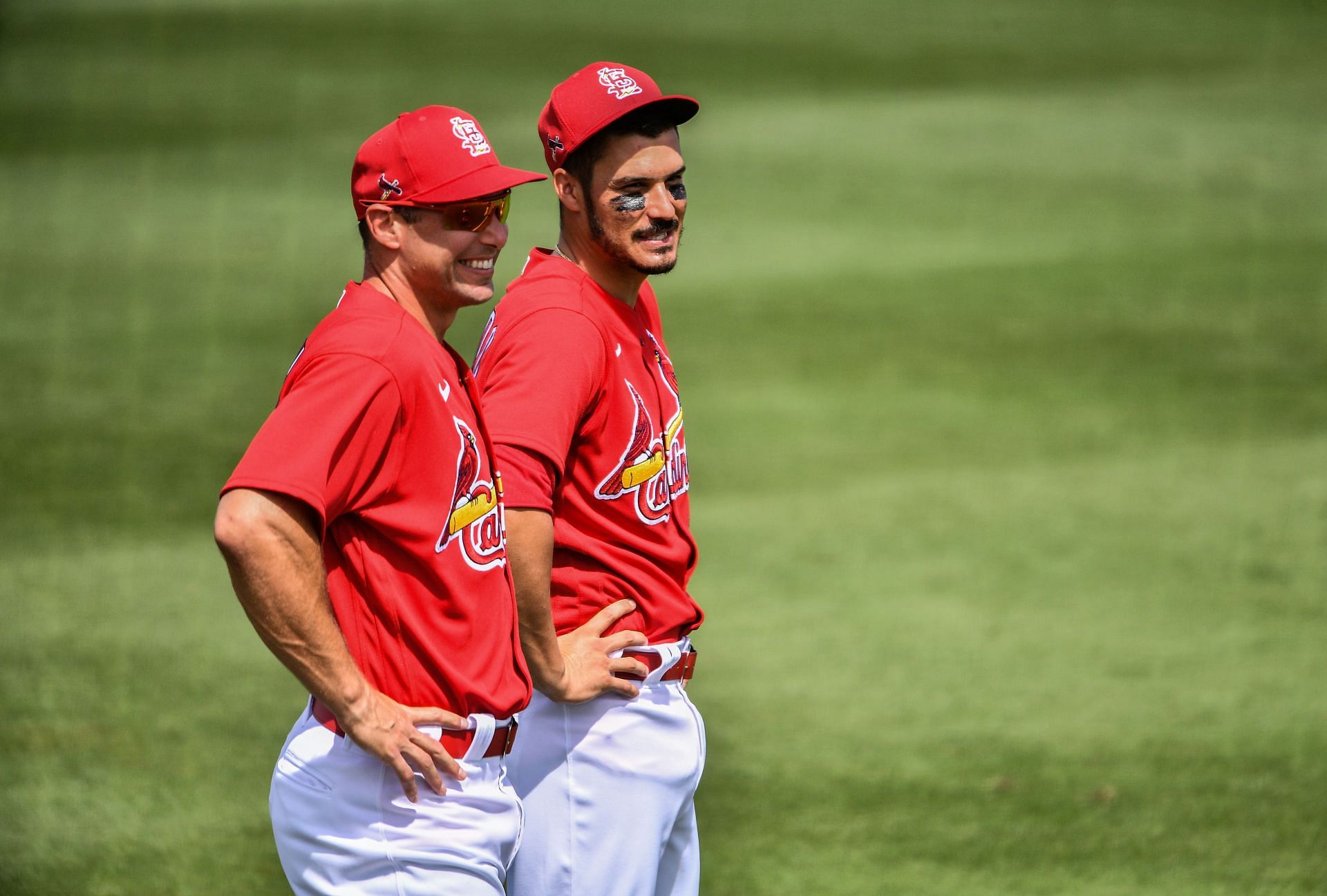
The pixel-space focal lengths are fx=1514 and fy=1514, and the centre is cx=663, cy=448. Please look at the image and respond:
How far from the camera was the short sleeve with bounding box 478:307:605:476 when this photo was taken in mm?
3221

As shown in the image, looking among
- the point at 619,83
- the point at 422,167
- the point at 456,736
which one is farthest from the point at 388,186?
the point at 456,736

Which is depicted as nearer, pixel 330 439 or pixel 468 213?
pixel 330 439

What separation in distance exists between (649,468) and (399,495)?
0.79 m

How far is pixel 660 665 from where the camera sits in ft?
11.6

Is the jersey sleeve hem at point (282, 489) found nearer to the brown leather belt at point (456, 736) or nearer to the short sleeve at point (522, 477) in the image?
the brown leather belt at point (456, 736)

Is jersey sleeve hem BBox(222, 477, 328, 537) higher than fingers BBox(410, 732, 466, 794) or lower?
higher

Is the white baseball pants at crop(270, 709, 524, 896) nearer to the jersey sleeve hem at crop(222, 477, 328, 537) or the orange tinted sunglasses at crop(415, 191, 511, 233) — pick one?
the jersey sleeve hem at crop(222, 477, 328, 537)

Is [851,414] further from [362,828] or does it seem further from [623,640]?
[362,828]

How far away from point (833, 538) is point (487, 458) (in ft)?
17.7

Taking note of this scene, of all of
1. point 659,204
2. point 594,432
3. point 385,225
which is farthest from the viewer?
point 659,204

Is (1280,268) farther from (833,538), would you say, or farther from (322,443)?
(322,443)

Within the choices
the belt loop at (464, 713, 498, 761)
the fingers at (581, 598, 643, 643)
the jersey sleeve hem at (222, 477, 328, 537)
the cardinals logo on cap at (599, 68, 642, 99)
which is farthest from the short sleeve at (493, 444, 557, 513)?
the cardinals logo on cap at (599, 68, 642, 99)

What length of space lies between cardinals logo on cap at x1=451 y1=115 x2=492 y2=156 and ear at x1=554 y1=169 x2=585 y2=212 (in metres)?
0.50

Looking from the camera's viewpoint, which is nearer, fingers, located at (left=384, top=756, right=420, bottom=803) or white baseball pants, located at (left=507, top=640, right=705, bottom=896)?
fingers, located at (left=384, top=756, right=420, bottom=803)
